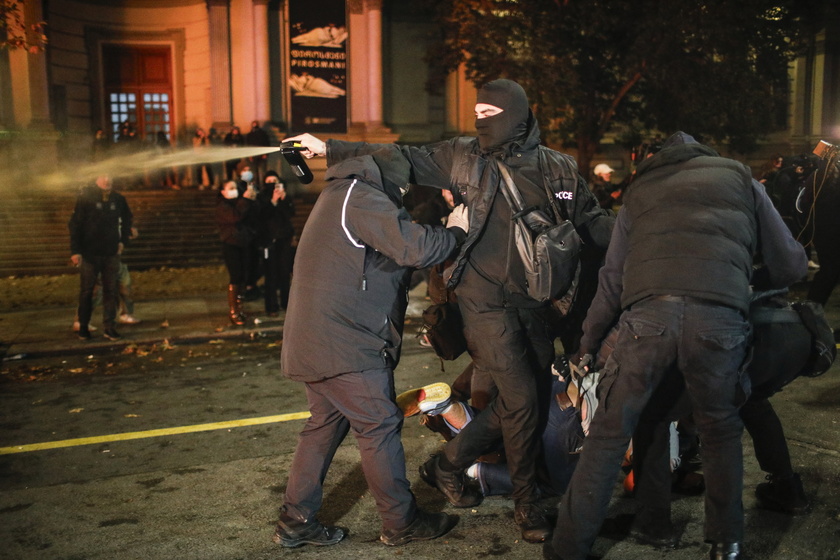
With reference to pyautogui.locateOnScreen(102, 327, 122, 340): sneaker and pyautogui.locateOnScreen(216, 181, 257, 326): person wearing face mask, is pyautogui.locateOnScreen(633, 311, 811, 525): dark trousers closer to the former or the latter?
pyautogui.locateOnScreen(102, 327, 122, 340): sneaker

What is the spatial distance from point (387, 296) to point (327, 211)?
485mm

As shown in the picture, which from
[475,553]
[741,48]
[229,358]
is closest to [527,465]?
[475,553]

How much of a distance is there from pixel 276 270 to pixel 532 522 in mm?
7819

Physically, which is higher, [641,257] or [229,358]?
[641,257]

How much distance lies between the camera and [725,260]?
3.40 metres

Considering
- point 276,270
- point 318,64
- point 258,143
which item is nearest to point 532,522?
point 276,270

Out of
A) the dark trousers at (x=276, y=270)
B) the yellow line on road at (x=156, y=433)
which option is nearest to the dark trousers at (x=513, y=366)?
the yellow line on road at (x=156, y=433)

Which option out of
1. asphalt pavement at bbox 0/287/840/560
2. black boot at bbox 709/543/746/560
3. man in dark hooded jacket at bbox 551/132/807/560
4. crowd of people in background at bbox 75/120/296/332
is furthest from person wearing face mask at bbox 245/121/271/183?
black boot at bbox 709/543/746/560

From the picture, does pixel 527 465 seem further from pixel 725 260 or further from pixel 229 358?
pixel 229 358

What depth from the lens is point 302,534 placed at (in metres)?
4.05

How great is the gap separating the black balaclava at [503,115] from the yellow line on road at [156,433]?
9.89 ft

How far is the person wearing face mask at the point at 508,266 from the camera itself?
4168 millimetres

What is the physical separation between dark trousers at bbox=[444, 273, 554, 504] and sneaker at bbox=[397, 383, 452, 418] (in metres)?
0.36

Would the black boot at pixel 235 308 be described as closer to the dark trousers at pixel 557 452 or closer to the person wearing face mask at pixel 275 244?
the person wearing face mask at pixel 275 244
